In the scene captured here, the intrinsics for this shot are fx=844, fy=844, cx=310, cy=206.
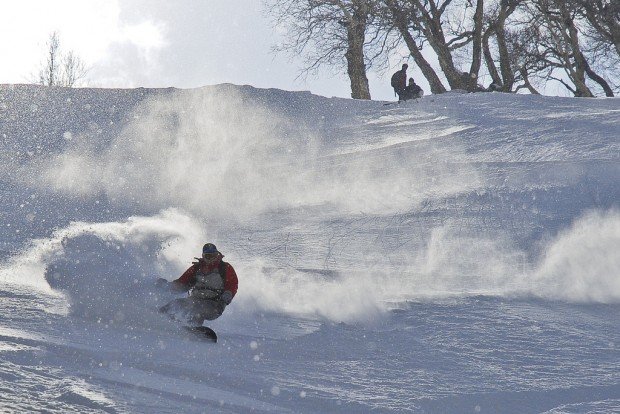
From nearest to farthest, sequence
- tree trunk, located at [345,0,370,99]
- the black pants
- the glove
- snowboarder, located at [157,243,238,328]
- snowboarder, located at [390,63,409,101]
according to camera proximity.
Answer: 1. the black pants
2. snowboarder, located at [157,243,238,328]
3. the glove
4. snowboarder, located at [390,63,409,101]
5. tree trunk, located at [345,0,370,99]

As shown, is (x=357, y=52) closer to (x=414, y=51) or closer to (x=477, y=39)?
(x=414, y=51)

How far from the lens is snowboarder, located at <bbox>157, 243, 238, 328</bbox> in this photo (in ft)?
26.9

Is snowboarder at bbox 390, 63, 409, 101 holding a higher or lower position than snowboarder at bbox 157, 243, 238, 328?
higher

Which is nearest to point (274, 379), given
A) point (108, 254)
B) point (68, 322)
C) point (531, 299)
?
point (68, 322)

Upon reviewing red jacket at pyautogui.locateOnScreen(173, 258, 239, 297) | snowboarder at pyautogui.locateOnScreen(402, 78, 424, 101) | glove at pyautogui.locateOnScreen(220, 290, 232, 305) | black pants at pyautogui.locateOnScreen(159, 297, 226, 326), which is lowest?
black pants at pyautogui.locateOnScreen(159, 297, 226, 326)

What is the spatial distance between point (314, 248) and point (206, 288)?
4.25 metres

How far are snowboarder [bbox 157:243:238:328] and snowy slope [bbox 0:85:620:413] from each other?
0.23 meters

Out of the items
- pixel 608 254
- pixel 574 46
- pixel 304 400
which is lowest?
pixel 304 400

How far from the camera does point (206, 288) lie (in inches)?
340

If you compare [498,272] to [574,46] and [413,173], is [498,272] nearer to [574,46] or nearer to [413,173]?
[413,173]

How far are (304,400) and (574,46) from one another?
31.6 metres

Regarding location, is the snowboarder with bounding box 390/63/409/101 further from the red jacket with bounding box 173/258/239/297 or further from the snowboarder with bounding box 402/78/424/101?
the red jacket with bounding box 173/258/239/297

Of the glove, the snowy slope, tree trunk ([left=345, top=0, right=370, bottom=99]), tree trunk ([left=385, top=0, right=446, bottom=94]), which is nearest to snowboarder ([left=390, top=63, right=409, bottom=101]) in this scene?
the snowy slope

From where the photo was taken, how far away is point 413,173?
16078 mm
